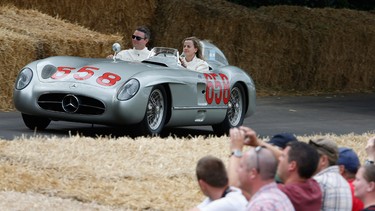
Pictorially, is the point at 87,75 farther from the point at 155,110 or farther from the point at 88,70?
the point at 155,110

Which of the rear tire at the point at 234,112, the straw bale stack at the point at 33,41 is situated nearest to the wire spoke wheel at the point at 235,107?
the rear tire at the point at 234,112

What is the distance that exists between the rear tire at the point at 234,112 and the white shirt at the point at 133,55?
1.22m

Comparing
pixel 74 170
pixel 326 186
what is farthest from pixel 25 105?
pixel 326 186

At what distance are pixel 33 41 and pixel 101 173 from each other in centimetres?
808

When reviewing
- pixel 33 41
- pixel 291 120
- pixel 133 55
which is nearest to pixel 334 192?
pixel 133 55

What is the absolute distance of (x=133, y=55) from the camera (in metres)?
15.8

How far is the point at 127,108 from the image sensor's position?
13930mm

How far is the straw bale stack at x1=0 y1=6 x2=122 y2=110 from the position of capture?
1803 centimetres

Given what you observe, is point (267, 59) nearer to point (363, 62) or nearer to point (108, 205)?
point (363, 62)

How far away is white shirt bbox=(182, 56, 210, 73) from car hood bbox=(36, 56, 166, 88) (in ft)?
2.45

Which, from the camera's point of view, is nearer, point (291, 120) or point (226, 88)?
point (226, 88)

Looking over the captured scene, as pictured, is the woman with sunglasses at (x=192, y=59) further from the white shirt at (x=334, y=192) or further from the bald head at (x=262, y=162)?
the bald head at (x=262, y=162)

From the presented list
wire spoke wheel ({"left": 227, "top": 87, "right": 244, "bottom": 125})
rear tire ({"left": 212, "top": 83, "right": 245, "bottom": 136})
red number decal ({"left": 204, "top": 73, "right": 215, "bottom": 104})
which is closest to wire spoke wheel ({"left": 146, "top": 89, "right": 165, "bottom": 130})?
red number decal ({"left": 204, "top": 73, "right": 215, "bottom": 104})

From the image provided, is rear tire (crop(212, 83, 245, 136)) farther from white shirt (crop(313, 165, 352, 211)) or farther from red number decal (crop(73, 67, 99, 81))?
white shirt (crop(313, 165, 352, 211))
